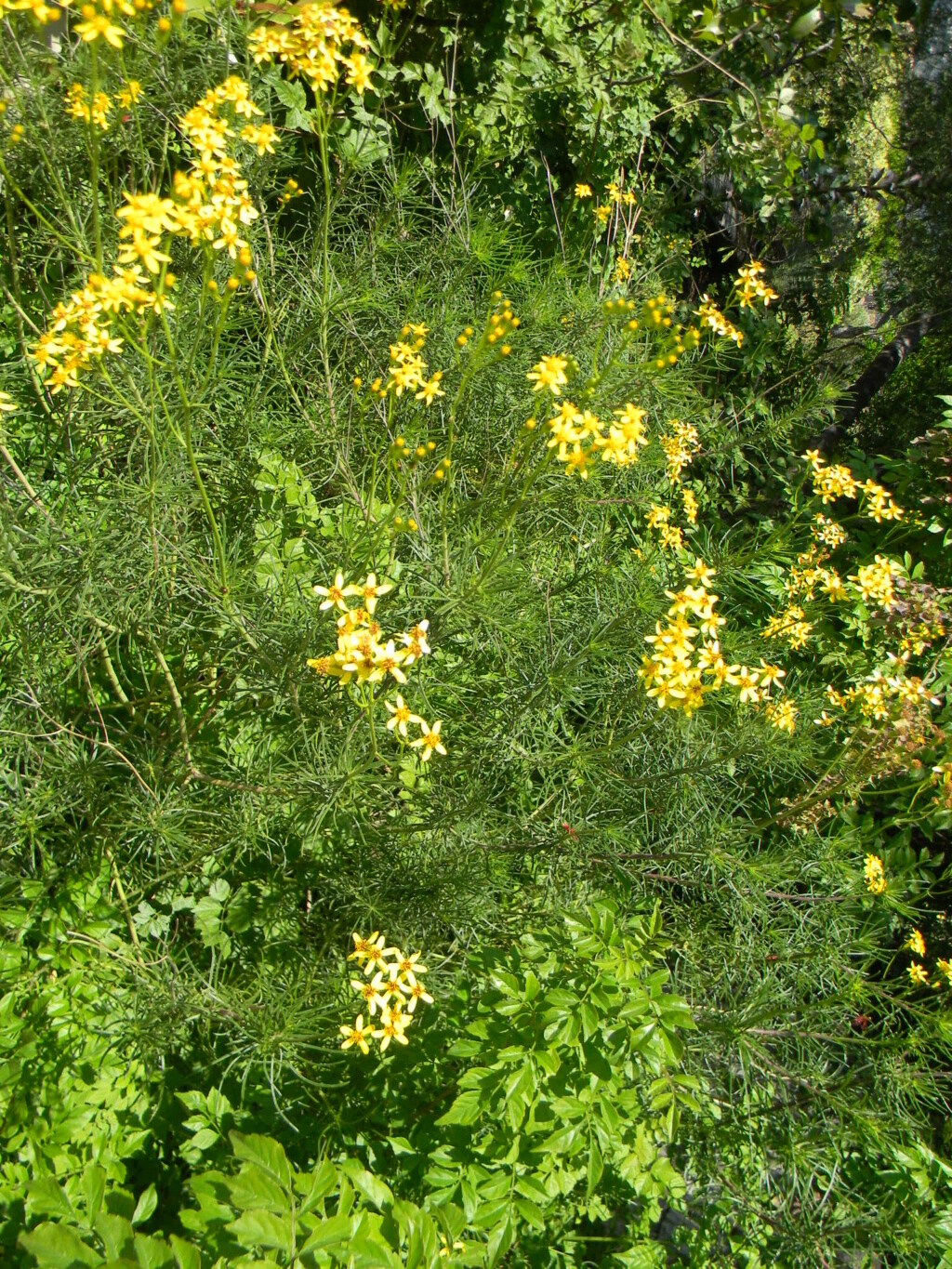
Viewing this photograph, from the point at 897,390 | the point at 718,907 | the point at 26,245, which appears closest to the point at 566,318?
the point at 26,245

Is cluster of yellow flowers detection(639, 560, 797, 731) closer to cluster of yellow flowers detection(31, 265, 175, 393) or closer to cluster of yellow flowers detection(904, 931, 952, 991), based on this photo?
cluster of yellow flowers detection(904, 931, 952, 991)

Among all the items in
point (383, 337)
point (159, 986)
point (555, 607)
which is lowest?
point (159, 986)

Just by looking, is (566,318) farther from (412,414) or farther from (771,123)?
(771,123)

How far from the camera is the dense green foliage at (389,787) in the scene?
1595mm

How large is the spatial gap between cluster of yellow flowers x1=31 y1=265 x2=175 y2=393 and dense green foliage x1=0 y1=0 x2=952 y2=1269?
44 millimetres

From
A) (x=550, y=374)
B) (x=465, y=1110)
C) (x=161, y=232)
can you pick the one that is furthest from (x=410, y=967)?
(x=161, y=232)

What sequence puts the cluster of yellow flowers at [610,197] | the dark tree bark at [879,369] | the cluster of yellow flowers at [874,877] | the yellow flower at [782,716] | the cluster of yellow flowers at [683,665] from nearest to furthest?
the cluster of yellow flowers at [683,665], the yellow flower at [782,716], the cluster of yellow flowers at [874,877], the cluster of yellow flowers at [610,197], the dark tree bark at [879,369]

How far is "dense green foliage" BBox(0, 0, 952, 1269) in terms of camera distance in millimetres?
1595

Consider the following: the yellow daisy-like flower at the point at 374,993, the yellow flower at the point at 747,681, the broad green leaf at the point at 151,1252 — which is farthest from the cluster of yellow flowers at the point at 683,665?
the broad green leaf at the point at 151,1252

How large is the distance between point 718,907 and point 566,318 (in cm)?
190

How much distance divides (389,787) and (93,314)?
3.68ft

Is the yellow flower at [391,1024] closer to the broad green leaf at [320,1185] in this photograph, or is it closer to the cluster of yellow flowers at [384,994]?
the cluster of yellow flowers at [384,994]

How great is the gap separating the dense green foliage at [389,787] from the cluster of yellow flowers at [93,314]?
44mm

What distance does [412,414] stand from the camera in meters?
2.54
